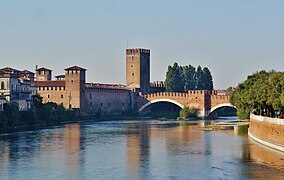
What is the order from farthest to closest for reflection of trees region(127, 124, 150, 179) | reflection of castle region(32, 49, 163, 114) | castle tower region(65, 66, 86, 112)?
reflection of castle region(32, 49, 163, 114) < castle tower region(65, 66, 86, 112) < reflection of trees region(127, 124, 150, 179)

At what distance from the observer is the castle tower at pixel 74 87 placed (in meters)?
47.4

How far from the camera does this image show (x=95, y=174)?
17.9 meters

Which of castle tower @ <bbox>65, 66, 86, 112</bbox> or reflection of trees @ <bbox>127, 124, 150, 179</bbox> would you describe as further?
castle tower @ <bbox>65, 66, 86, 112</bbox>

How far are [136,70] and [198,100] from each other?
906cm

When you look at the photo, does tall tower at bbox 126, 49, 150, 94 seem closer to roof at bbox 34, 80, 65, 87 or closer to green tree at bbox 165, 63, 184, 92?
green tree at bbox 165, 63, 184, 92

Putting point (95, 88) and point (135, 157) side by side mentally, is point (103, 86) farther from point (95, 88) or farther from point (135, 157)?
point (135, 157)

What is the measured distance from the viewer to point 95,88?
1970 inches

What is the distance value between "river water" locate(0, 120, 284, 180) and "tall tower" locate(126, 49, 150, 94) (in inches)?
1049

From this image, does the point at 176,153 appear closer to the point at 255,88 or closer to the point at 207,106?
the point at 255,88

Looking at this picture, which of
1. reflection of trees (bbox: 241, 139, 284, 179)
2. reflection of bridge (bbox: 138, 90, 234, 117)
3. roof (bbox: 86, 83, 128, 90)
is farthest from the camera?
roof (bbox: 86, 83, 128, 90)

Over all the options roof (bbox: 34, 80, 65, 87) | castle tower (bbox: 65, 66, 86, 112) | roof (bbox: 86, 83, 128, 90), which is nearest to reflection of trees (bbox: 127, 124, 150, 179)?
castle tower (bbox: 65, 66, 86, 112)

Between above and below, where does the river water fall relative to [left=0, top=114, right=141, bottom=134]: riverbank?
below

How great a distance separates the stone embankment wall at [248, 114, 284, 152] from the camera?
21.5m

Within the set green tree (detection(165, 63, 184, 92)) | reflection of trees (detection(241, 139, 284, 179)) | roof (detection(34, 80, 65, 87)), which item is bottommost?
reflection of trees (detection(241, 139, 284, 179))
